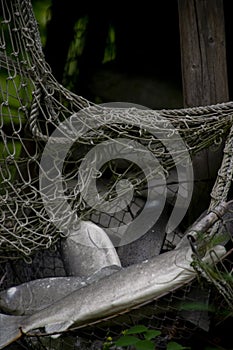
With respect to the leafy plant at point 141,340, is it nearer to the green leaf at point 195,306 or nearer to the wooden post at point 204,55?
the green leaf at point 195,306

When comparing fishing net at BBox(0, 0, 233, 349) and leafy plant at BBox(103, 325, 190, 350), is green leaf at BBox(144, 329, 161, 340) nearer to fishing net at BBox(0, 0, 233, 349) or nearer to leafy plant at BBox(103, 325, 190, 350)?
leafy plant at BBox(103, 325, 190, 350)

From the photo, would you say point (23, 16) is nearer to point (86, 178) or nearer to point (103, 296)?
point (86, 178)

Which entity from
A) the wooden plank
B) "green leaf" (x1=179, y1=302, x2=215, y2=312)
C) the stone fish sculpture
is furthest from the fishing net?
the wooden plank

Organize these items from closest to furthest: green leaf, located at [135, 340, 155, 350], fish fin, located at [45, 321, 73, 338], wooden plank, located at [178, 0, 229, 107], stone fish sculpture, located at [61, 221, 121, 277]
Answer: green leaf, located at [135, 340, 155, 350]
fish fin, located at [45, 321, 73, 338]
stone fish sculpture, located at [61, 221, 121, 277]
wooden plank, located at [178, 0, 229, 107]

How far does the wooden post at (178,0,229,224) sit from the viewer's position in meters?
3.94

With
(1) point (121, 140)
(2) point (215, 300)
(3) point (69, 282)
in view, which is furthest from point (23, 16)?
(2) point (215, 300)

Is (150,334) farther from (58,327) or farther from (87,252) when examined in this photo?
(87,252)

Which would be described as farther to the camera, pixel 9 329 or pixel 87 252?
pixel 87 252

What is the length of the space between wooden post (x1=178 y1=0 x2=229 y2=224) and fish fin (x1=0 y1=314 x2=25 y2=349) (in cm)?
124

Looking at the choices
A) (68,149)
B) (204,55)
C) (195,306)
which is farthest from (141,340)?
(204,55)

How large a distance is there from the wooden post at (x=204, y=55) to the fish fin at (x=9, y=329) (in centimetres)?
124

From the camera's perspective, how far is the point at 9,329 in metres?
3.12

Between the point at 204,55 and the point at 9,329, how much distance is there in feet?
5.18

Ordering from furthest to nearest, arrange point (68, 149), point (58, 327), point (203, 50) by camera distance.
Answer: point (203, 50)
point (68, 149)
point (58, 327)
